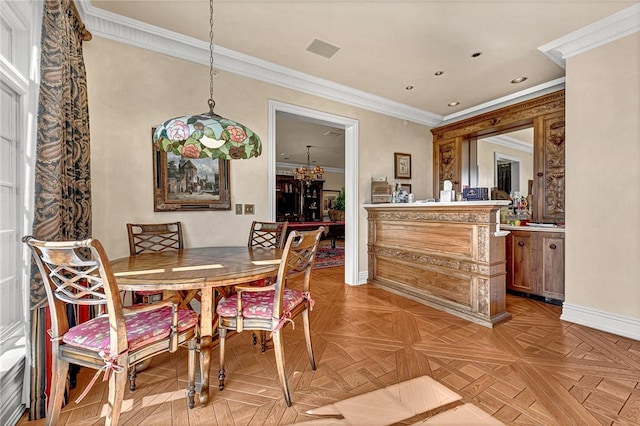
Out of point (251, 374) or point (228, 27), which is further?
point (228, 27)

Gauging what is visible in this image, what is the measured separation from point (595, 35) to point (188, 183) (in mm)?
4056

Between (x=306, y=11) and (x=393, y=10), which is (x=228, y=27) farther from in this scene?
(x=393, y=10)

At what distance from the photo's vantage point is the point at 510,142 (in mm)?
5992

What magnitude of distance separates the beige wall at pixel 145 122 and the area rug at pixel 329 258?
2554 millimetres

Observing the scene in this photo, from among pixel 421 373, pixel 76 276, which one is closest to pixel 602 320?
pixel 421 373

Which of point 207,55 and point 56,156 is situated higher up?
point 207,55

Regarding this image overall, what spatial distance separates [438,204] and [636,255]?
1.61 m

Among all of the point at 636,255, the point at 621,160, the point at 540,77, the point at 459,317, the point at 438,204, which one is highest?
the point at 540,77

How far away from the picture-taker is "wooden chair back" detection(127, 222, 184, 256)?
2.53 m

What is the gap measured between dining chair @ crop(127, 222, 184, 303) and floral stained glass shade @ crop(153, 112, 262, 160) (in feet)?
2.74

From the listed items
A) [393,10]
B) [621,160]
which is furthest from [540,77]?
[393,10]

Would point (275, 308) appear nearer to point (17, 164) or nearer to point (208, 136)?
point (208, 136)

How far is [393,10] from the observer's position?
2396 millimetres

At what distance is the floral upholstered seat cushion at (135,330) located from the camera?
4.32 feet
